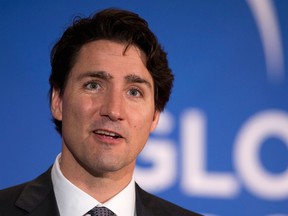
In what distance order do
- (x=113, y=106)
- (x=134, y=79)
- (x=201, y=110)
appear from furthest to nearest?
1. (x=201, y=110)
2. (x=134, y=79)
3. (x=113, y=106)

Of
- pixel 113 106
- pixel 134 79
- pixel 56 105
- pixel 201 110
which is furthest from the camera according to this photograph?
pixel 201 110

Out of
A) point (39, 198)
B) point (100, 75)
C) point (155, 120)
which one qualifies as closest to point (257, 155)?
point (155, 120)

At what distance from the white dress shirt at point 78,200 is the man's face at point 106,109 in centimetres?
7

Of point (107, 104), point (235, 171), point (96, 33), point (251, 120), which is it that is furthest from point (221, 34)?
point (107, 104)

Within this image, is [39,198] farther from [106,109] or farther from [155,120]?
[155,120]

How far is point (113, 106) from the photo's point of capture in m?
2.23

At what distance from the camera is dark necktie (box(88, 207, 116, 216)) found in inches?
88.0

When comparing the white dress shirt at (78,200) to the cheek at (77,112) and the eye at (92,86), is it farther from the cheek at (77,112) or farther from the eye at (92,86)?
the eye at (92,86)

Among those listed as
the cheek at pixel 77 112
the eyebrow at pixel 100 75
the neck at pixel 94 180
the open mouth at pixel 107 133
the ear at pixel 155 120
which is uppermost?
the eyebrow at pixel 100 75

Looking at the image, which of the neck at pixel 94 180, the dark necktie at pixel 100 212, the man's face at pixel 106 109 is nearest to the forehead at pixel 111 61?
the man's face at pixel 106 109

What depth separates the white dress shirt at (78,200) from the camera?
2252mm

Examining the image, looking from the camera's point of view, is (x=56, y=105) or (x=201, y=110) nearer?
(x=56, y=105)

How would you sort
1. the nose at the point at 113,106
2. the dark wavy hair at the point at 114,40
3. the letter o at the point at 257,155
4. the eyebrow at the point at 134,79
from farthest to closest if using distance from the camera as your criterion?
the letter o at the point at 257,155 < the dark wavy hair at the point at 114,40 < the eyebrow at the point at 134,79 < the nose at the point at 113,106

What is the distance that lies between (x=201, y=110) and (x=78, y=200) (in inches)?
41.4
